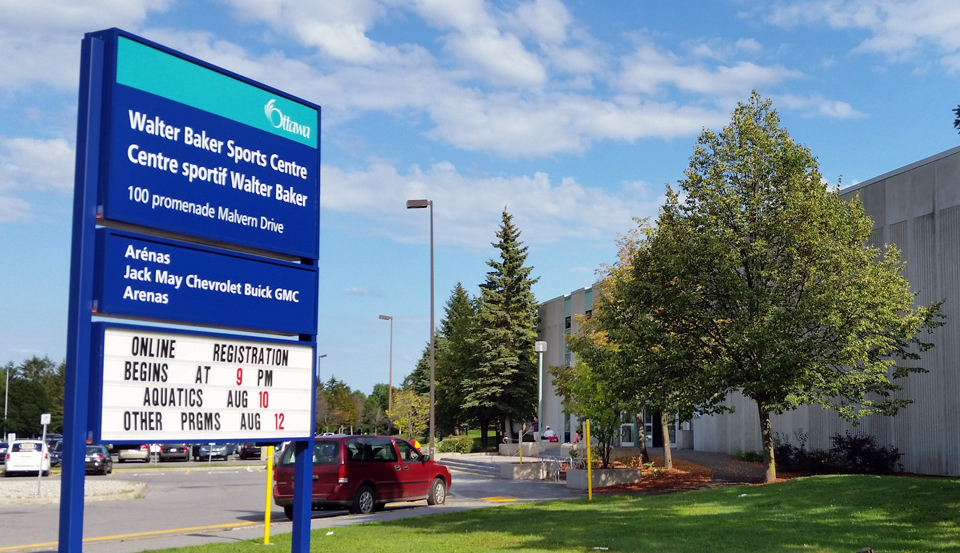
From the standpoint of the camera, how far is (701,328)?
25.5 metres

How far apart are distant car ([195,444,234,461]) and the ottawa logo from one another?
1931 inches

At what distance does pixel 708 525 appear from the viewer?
15180mm

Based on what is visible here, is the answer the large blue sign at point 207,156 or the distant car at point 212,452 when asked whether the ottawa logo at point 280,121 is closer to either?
the large blue sign at point 207,156

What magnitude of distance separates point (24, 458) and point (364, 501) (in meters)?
24.5

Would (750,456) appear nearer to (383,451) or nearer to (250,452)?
(383,451)

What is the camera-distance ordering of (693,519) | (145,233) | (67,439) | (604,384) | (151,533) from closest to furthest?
1. (67,439)
2. (145,233)
3. (693,519)
4. (151,533)
5. (604,384)

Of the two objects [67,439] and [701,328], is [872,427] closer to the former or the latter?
[701,328]

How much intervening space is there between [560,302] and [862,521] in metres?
49.4

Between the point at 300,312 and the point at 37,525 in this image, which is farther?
the point at 37,525

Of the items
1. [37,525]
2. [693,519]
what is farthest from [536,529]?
[37,525]

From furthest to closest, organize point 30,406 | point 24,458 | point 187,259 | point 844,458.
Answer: point 30,406 → point 24,458 → point 844,458 → point 187,259

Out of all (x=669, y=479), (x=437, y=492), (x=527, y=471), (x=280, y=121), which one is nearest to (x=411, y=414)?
(x=527, y=471)

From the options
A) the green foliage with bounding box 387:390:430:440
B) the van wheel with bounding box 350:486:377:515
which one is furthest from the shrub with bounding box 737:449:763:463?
the green foliage with bounding box 387:390:430:440

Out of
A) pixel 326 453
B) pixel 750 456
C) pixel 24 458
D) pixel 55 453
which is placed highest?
pixel 326 453
